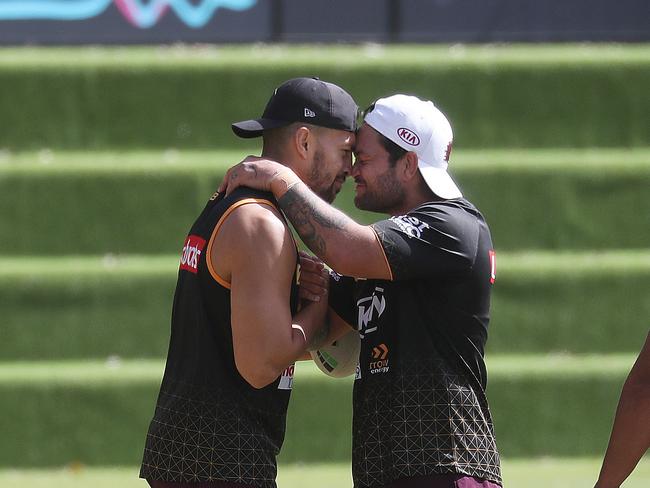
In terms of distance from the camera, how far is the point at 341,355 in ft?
12.0

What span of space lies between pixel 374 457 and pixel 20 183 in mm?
4532

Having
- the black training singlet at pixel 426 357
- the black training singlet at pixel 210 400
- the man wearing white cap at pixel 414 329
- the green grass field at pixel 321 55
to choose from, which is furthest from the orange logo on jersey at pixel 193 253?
the green grass field at pixel 321 55

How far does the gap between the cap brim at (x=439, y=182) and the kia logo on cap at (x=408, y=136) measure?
0.07m

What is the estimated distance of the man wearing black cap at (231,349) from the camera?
118 inches

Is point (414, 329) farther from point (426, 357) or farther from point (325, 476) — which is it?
point (325, 476)

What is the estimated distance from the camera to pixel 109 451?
6.55 metres

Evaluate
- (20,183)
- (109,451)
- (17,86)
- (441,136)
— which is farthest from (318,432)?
(441,136)

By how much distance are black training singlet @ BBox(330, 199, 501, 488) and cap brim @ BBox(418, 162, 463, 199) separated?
7cm

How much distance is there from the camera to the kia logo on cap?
340 centimetres

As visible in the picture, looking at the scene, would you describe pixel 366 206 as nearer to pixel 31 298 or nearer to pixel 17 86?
pixel 31 298

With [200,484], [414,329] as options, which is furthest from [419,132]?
[200,484]

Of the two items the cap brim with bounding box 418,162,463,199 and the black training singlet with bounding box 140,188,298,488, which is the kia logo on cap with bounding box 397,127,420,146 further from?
the black training singlet with bounding box 140,188,298,488

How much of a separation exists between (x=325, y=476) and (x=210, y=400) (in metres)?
3.43

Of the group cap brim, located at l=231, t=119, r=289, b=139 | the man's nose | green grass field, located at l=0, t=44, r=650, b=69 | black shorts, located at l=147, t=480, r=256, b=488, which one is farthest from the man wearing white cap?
green grass field, located at l=0, t=44, r=650, b=69
